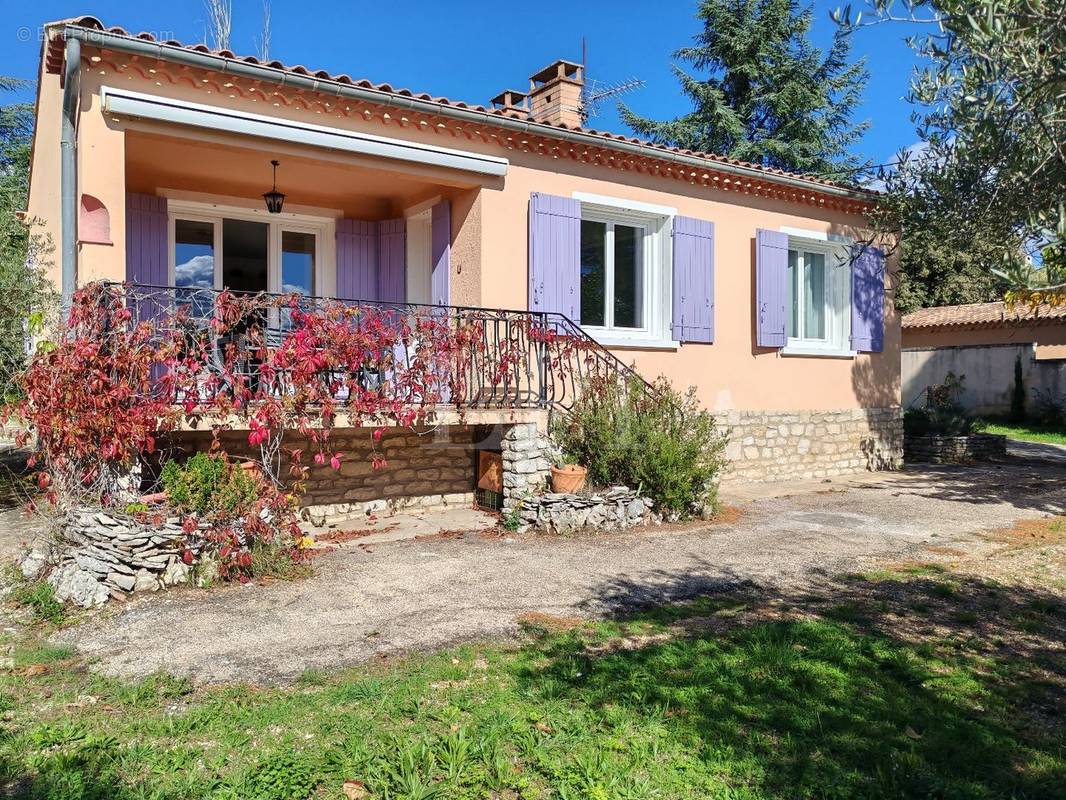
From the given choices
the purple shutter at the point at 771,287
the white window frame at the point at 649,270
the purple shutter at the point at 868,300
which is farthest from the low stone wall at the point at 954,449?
the white window frame at the point at 649,270

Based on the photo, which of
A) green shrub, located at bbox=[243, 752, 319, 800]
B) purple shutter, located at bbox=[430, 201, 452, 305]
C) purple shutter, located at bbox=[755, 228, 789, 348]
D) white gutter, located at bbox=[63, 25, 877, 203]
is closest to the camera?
green shrub, located at bbox=[243, 752, 319, 800]

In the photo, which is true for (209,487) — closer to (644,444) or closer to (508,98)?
(644,444)

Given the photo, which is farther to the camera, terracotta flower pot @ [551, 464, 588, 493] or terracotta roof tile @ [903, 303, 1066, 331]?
terracotta roof tile @ [903, 303, 1066, 331]

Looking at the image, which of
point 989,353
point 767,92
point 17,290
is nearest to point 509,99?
point 17,290

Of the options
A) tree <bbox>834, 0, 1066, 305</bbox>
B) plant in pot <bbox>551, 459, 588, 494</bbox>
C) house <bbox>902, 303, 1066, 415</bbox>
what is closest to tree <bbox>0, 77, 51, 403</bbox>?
plant in pot <bbox>551, 459, 588, 494</bbox>

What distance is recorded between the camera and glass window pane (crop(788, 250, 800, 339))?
37.1ft

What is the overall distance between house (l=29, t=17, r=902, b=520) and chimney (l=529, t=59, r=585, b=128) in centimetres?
3

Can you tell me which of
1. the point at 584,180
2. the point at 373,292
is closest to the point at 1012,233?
the point at 584,180

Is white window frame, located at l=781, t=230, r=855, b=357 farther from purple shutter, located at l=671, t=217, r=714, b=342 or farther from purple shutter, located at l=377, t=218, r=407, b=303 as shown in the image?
purple shutter, located at l=377, t=218, r=407, b=303

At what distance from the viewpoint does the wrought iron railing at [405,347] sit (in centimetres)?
619

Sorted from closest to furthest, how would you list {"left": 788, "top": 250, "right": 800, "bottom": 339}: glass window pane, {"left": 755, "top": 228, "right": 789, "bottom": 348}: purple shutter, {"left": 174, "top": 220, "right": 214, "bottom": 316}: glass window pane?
{"left": 174, "top": 220, "right": 214, "bottom": 316}: glass window pane, {"left": 755, "top": 228, "right": 789, "bottom": 348}: purple shutter, {"left": 788, "top": 250, "right": 800, "bottom": 339}: glass window pane

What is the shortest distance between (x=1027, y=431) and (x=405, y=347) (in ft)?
57.6

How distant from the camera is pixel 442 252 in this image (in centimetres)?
901

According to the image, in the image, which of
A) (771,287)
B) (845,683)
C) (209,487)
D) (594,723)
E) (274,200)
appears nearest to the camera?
(594,723)
